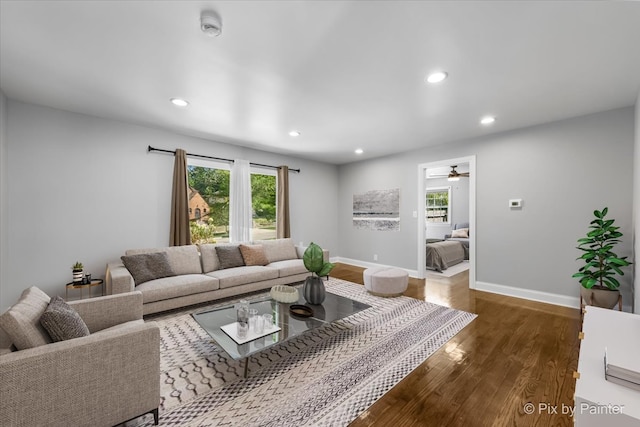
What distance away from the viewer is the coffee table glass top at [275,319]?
2.00m

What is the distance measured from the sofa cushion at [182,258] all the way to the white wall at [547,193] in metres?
4.54

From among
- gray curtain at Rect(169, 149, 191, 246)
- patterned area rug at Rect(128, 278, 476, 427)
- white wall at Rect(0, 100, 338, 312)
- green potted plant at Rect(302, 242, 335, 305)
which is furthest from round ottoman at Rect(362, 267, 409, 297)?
white wall at Rect(0, 100, 338, 312)

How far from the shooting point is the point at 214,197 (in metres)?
4.89

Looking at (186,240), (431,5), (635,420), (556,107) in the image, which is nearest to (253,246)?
(186,240)

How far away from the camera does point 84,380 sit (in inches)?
53.7

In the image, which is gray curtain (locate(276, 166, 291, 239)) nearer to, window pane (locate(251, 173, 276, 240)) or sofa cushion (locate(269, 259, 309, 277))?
window pane (locate(251, 173, 276, 240))

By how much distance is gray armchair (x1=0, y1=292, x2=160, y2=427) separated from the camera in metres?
1.21

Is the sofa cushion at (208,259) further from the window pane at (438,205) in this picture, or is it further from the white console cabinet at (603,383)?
the window pane at (438,205)

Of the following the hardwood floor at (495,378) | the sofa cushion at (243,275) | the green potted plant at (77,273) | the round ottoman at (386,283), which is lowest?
the hardwood floor at (495,378)

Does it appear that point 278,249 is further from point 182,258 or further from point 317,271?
point 317,271

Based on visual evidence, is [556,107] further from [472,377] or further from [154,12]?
[154,12]

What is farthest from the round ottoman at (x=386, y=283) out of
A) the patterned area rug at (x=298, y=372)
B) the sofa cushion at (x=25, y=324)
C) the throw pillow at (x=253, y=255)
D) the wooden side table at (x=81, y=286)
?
the wooden side table at (x=81, y=286)

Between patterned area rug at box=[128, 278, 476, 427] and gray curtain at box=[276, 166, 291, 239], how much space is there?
274 centimetres

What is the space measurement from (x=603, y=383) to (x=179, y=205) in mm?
4724
